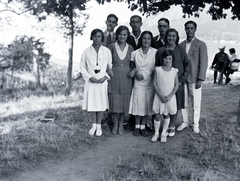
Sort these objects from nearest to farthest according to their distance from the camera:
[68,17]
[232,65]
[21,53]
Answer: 1. [68,17]
2. [232,65]
3. [21,53]

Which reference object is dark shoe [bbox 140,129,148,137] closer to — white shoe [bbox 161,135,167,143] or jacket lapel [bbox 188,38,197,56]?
white shoe [bbox 161,135,167,143]

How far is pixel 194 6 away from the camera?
18.1 feet

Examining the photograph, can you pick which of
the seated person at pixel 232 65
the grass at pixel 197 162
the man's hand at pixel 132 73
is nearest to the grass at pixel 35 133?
the grass at pixel 197 162

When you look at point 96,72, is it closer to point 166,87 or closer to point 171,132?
point 166,87

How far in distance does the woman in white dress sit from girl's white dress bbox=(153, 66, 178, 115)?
21 cm

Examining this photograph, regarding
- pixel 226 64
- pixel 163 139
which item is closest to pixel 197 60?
pixel 163 139

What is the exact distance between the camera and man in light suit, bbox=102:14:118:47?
15.3ft

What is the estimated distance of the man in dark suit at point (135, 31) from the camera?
4570 mm

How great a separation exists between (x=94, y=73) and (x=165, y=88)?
113cm

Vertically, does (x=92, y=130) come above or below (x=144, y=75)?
below

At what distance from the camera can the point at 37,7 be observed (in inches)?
342

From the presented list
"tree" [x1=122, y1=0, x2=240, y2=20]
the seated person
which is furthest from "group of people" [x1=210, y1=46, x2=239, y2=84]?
"tree" [x1=122, y1=0, x2=240, y2=20]

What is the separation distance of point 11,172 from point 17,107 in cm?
321

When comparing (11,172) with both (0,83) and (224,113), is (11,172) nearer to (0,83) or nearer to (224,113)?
(224,113)
